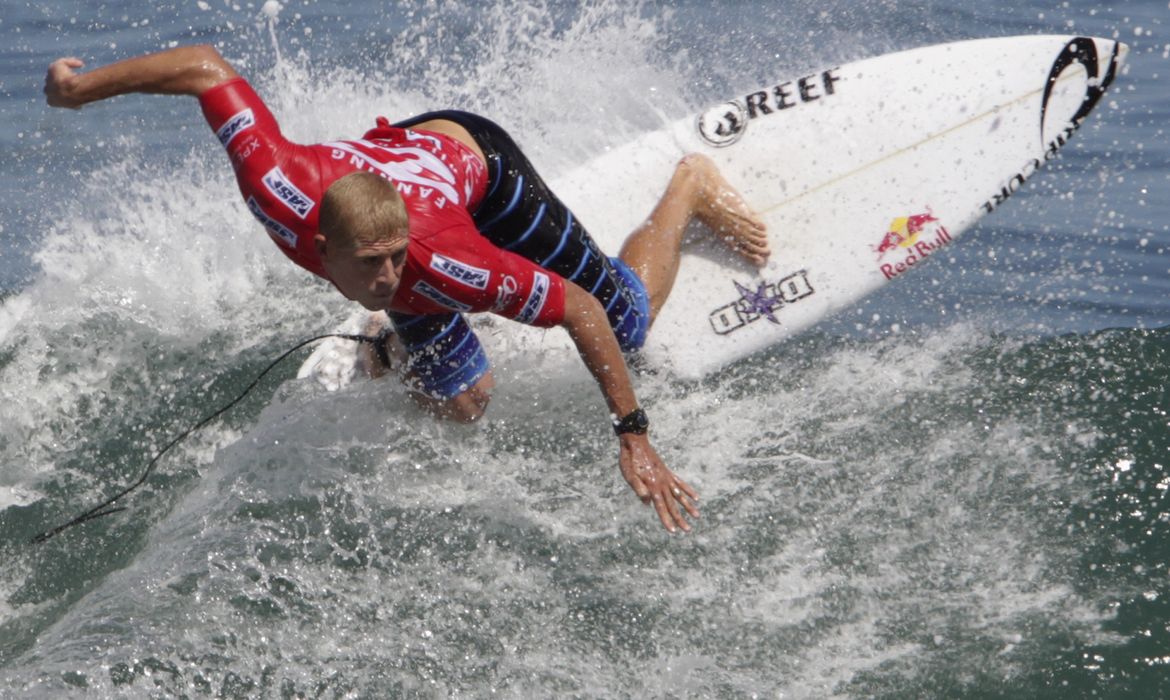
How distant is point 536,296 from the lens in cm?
453

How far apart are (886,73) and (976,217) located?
83 centimetres

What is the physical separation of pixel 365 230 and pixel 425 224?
1.26 ft

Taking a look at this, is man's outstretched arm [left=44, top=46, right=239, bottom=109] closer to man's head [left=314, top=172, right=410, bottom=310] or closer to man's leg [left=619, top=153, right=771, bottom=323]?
man's head [left=314, top=172, right=410, bottom=310]

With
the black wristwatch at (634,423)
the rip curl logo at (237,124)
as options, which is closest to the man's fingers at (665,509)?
the black wristwatch at (634,423)

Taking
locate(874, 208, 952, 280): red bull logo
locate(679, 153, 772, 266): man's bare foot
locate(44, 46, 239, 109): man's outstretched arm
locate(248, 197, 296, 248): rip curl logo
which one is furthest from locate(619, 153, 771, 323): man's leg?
locate(44, 46, 239, 109): man's outstretched arm

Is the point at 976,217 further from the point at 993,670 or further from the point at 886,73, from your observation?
the point at 993,670

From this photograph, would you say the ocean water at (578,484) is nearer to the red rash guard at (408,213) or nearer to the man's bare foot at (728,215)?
the man's bare foot at (728,215)

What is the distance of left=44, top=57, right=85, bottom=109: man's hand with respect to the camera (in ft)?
15.4

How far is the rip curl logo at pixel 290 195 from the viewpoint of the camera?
4.43 m

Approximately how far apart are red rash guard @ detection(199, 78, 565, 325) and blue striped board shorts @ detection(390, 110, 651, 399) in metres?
0.50

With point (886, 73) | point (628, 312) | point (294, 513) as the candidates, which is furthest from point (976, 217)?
point (294, 513)

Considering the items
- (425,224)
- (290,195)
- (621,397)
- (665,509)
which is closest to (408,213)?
(425,224)

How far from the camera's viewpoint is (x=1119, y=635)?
14.9 feet

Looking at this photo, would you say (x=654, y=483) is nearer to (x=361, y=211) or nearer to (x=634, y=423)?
(x=634, y=423)
